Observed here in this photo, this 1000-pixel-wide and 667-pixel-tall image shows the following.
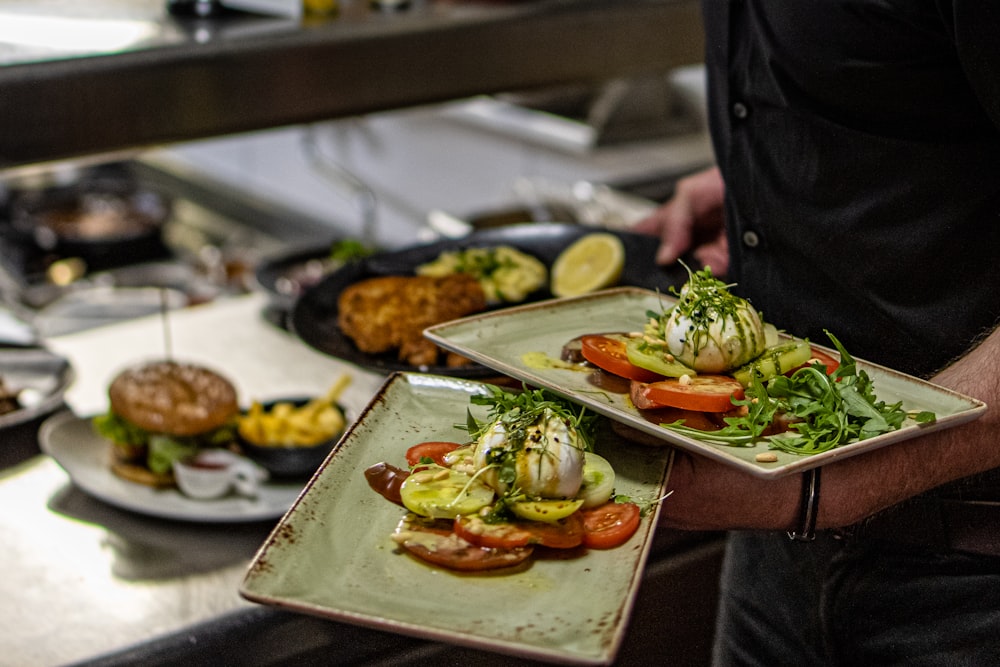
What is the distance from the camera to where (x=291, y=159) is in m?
6.20

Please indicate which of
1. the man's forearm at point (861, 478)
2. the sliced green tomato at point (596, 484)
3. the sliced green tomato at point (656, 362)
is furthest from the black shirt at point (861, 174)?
the sliced green tomato at point (596, 484)

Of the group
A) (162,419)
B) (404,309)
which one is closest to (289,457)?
(162,419)

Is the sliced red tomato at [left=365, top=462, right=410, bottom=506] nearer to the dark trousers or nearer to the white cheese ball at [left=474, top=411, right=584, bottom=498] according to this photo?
the white cheese ball at [left=474, top=411, right=584, bottom=498]

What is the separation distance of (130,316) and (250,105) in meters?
1.76

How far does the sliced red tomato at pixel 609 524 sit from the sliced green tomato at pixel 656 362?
177 mm

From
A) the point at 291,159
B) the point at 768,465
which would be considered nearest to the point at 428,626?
the point at 768,465

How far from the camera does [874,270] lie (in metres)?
1.51

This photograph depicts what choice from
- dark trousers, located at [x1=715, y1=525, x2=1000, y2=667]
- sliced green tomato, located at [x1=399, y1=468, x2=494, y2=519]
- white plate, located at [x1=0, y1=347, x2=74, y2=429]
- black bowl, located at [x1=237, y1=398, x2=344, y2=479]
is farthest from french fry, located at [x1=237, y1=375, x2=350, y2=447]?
sliced green tomato, located at [x1=399, y1=468, x2=494, y2=519]

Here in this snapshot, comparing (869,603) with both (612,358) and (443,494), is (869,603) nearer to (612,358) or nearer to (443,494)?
(612,358)

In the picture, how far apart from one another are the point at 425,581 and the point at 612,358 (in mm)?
382

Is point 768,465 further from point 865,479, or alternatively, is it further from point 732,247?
point 732,247

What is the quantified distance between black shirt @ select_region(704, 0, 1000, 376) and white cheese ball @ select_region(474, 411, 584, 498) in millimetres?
603

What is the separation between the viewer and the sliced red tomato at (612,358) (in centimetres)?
125

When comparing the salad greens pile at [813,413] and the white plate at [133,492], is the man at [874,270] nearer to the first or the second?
the salad greens pile at [813,413]
